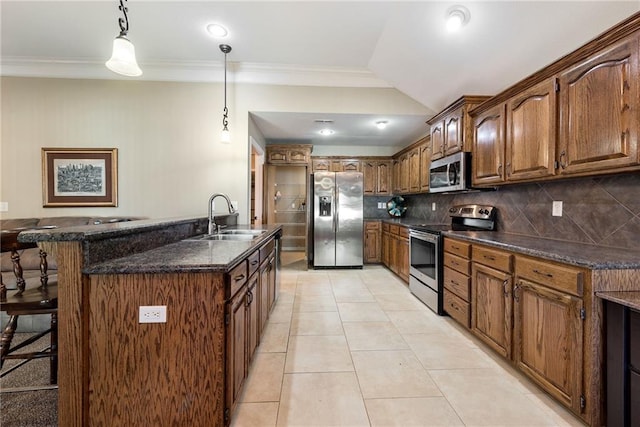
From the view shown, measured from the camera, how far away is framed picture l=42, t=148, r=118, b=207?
Result: 11.2 ft

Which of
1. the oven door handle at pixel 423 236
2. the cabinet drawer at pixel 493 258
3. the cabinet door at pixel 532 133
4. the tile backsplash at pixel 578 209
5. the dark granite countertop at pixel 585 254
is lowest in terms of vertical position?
the cabinet drawer at pixel 493 258

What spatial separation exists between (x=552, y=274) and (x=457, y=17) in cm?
217

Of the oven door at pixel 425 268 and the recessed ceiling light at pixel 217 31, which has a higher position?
the recessed ceiling light at pixel 217 31

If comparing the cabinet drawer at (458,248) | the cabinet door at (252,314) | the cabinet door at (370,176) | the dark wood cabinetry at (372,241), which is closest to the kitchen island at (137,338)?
the cabinet door at (252,314)

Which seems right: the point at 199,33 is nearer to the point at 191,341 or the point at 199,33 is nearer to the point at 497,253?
the point at 191,341

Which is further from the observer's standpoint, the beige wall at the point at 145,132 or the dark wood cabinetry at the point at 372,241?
the dark wood cabinetry at the point at 372,241

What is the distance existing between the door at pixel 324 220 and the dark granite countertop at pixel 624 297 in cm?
374

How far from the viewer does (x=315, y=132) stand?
464 cm

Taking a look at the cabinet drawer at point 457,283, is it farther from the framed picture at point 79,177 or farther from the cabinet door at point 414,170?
the framed picture at point 79,177

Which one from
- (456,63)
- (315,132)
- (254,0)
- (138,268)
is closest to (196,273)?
(138,268)

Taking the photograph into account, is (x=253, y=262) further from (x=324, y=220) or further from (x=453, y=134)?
(x=324, y=220)

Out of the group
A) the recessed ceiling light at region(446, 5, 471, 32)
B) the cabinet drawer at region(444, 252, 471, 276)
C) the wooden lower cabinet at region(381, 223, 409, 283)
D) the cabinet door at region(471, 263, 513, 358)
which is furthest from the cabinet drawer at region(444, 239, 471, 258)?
the recessed ceiling light at region(446, 5, 471, 32)

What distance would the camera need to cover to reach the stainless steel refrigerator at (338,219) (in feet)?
16.0

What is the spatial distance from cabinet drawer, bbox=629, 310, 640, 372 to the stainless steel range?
1.64 metres
